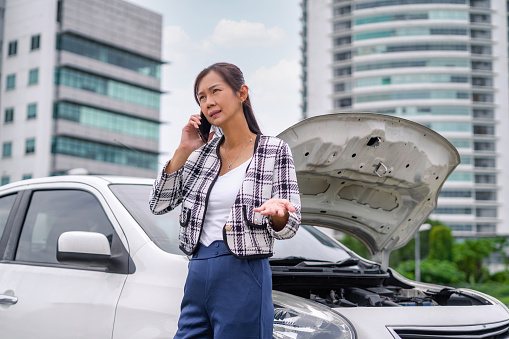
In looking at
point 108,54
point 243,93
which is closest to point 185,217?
point 243,93

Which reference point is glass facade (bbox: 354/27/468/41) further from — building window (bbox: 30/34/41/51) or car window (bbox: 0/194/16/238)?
car window (bbox: 0/194/16/238)

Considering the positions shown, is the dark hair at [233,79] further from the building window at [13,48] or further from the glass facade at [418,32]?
the glass facade at [418,32]

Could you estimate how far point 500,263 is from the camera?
163 feet

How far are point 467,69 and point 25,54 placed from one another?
4958 centimetres

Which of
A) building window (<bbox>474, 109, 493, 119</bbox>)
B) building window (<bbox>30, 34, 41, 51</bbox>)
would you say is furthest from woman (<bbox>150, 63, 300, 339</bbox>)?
building window (<bbox>474, 109, 493, 119</bbox>)

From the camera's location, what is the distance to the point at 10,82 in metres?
50.0

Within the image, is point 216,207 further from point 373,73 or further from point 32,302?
point 373,73

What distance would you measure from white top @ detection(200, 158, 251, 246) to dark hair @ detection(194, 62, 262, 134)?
0.65 ft

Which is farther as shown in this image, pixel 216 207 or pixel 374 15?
pixel 374 15

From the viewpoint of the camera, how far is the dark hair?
2092 millimetres

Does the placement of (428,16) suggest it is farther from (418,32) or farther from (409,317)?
(409,317)

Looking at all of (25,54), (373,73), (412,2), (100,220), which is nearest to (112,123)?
(25,54)

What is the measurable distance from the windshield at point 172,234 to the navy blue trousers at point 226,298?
2.27ft

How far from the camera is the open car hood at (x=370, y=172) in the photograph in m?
2.86
